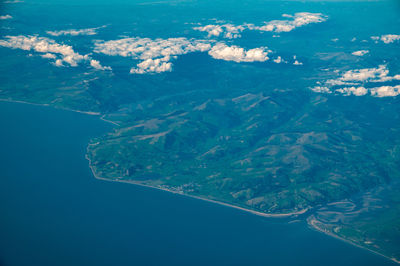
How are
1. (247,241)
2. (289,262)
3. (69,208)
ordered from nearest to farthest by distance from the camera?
1. (289,262)
2. (247,241)
3. (69,208)

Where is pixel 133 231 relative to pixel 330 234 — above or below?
above

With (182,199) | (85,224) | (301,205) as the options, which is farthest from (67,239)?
(301,205)

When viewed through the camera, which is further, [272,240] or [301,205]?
[301,205]

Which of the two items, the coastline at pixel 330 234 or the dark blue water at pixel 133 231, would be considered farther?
the coastline at pixel 330 234

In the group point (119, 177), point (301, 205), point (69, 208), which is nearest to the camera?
point (69, 208)

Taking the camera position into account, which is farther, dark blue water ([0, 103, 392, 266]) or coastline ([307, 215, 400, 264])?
coastline ([307, 215, 400, 264])

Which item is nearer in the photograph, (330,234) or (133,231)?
(133,231)

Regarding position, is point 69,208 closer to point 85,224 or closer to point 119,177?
point 85,224
